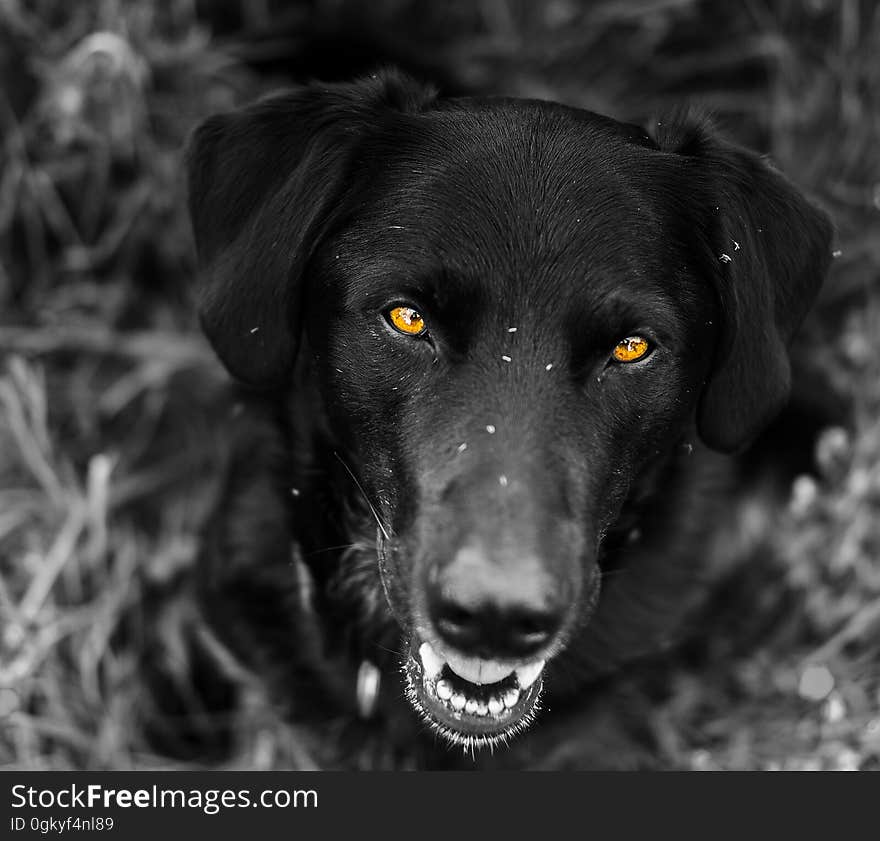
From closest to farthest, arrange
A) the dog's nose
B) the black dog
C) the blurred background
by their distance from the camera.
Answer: the dog's nose, the black dog, the blurred background

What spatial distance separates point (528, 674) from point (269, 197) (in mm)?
1131

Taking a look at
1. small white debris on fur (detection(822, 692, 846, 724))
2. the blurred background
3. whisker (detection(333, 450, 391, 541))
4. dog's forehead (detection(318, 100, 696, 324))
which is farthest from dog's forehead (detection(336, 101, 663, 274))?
small white debris on fur (detection(822, 692, 846, 724))

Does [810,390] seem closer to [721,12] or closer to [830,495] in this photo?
[830,495]

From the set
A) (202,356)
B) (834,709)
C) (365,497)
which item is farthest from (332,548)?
(834,709)

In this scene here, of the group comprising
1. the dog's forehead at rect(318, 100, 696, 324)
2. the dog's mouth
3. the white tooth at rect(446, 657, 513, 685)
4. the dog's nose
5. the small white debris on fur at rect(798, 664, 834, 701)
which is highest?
the dog's forehead at rect(318, 100, 696, 324)

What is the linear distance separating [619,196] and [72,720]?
2143mm

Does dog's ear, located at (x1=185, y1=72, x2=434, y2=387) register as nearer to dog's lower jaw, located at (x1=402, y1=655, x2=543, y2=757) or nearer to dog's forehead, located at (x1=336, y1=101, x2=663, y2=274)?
dog's forehead, located at (x1=336, y1=101, x2=663, y2=274)

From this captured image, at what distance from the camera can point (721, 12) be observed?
3973mm

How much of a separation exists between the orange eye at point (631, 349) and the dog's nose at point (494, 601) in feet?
1.57

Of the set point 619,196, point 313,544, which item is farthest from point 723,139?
point 313,544

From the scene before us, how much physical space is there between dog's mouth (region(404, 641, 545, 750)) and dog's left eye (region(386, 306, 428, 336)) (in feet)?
2.04

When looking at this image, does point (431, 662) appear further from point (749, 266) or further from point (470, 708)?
point (749, 266)

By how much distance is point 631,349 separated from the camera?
2.10 metres

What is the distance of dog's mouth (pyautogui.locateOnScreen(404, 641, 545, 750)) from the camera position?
7.16ft
